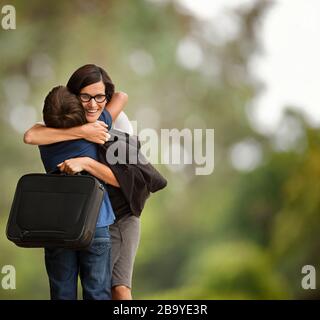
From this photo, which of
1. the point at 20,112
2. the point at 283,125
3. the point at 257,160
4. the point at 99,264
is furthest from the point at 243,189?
the point at 99,264

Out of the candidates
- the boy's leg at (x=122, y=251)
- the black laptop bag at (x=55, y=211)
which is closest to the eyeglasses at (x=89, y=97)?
the black laptop bag at (x=55, y=211)

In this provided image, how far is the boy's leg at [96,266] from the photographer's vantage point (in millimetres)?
2674

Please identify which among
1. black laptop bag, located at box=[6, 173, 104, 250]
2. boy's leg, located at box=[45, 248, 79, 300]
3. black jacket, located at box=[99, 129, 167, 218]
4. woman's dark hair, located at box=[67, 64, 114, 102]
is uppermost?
woman's dark hair, located at box=[67, 64, 114, 102]

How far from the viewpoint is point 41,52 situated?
13.3 ft

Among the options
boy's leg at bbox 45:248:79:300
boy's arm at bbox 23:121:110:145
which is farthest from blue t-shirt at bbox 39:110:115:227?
boy's leg at bbox 45:248:79:300

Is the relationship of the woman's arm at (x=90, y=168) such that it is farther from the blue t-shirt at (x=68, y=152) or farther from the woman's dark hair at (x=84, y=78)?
the woman's dark hair at (x=84, y=78)

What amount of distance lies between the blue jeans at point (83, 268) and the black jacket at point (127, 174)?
8.2 inches

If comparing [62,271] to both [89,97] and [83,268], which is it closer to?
[83,268]

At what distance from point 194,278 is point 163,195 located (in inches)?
21.2

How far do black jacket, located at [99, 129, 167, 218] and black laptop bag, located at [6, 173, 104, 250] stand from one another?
0.62ft

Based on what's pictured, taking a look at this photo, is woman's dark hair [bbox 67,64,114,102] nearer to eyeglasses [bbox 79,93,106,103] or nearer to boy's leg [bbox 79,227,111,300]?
eyeglasses [bbox 79,93,106,103]

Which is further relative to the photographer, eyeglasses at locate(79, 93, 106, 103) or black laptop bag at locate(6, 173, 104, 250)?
eyeglasses at locate(79, 93, 106, 103)

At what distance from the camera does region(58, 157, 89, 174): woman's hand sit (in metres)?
2.76
